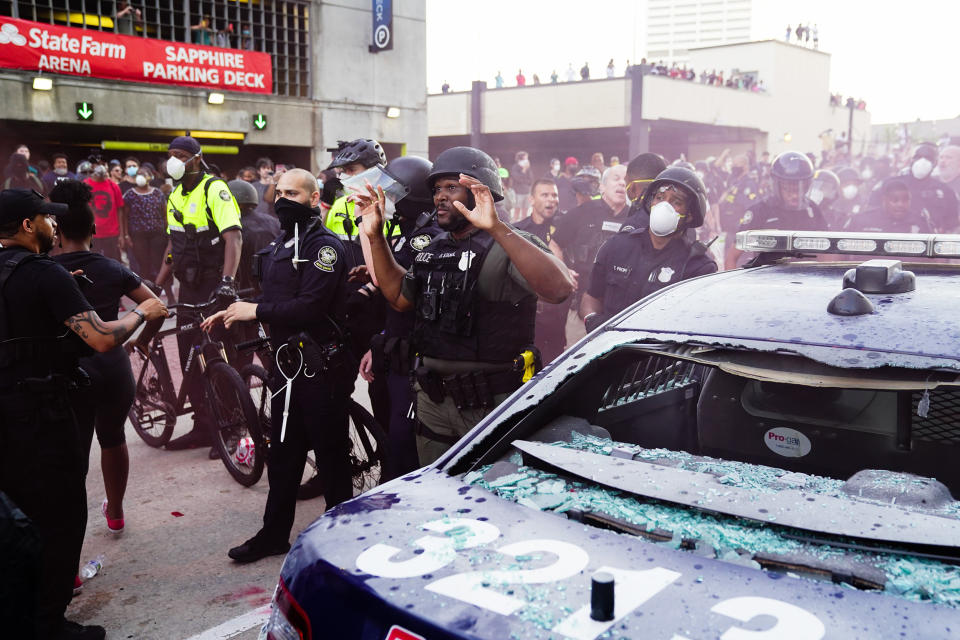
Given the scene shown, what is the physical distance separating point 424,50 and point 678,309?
64.9ft

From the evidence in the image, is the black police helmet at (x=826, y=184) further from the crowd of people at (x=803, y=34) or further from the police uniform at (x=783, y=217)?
the crowd of people at (x=803, y=34)

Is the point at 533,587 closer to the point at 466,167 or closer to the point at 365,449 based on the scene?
the point at 466,167

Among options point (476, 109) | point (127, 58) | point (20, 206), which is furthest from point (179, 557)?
point (476, 109)

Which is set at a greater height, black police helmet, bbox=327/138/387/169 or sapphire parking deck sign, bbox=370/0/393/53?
sapphire parking deck sign, bbox=370/0/393/53

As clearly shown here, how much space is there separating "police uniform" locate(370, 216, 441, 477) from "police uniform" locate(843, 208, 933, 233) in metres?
4.97

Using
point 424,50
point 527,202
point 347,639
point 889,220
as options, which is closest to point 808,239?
point 347,639

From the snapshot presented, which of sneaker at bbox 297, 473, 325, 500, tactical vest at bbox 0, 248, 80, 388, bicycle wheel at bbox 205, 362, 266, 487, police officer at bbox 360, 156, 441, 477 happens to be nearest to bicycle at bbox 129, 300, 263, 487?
bicycle wheel at bbox 205, 362, 266, 487

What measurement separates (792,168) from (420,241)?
13.1 feet

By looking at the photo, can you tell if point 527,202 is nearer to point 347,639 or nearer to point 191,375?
point 191,375

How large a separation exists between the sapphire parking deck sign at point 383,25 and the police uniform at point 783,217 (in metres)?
14.7

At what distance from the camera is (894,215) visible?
23.7 feet

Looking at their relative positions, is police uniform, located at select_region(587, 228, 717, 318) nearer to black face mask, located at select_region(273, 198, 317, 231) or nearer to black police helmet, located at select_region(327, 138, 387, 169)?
black police helmet, located at select_region(327, 138, 387, 169)

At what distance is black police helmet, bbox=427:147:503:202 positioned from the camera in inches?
137

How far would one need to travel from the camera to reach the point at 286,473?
3.97 meters
